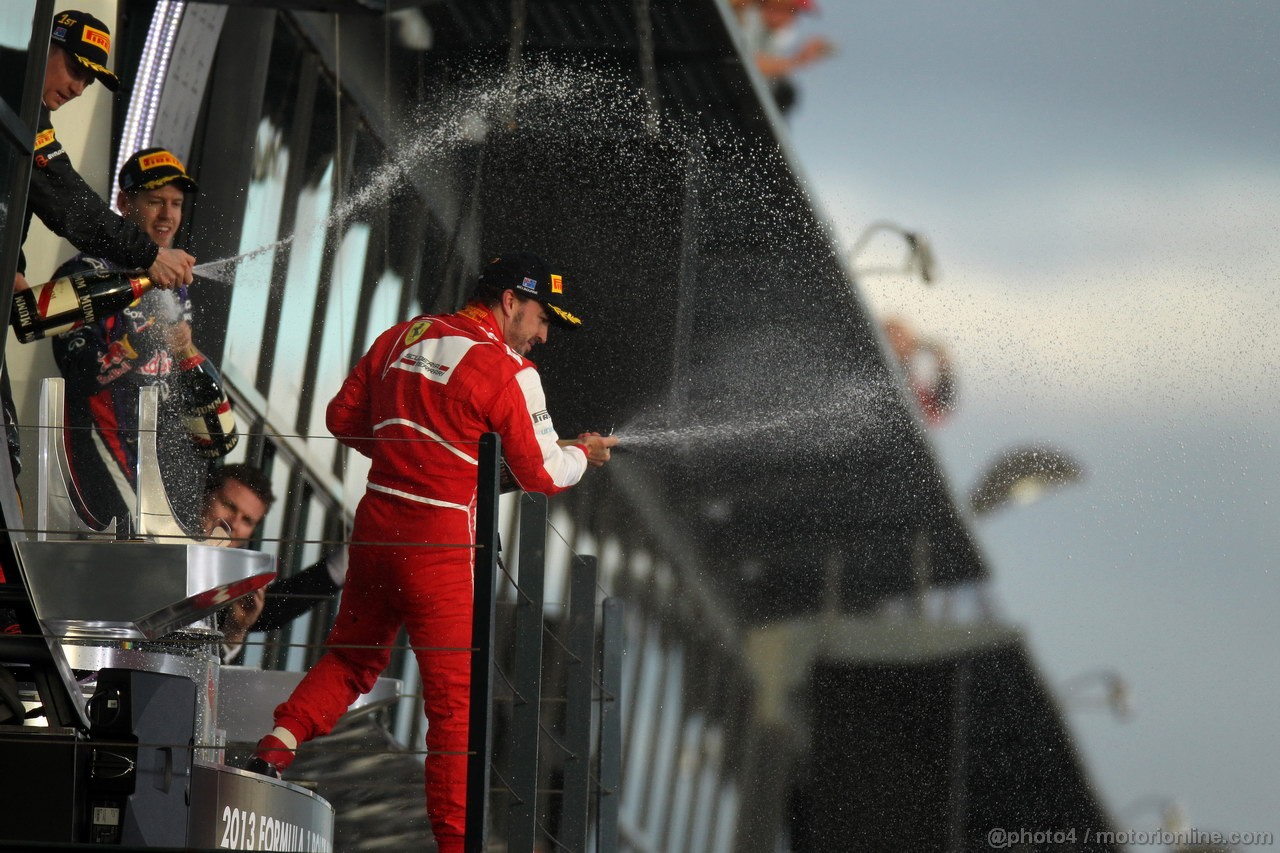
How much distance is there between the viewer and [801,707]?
6551 mm

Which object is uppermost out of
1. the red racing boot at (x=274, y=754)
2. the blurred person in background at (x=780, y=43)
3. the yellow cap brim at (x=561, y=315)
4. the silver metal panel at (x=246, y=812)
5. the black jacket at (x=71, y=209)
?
the blurred person in background at (x=780, y=43)

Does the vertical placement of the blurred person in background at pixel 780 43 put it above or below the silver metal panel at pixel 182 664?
above

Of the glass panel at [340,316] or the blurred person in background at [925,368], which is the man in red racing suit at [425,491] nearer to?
the glass panel at [340,316]

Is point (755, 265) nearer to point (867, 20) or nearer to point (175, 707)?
point (867, 20)

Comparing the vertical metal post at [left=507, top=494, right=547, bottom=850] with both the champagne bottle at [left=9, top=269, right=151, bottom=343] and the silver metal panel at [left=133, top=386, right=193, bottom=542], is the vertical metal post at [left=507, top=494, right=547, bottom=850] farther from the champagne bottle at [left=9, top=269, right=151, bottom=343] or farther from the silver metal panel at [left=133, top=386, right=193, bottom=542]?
the champagne bottle at [left=9, top=269, right=151, bottom=343]

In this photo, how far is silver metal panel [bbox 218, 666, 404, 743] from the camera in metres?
4.35

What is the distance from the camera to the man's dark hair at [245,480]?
532cm

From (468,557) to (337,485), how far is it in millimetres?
2965

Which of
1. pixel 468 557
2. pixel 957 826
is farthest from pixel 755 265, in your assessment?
pixel 468 557

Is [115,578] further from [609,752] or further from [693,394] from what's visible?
[693,394]

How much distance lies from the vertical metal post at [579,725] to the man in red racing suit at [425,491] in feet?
0.91

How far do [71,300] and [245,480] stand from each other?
4.31 ft

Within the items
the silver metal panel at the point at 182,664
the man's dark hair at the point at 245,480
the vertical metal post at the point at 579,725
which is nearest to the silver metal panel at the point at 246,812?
the silver metal panel at the point at 182,664

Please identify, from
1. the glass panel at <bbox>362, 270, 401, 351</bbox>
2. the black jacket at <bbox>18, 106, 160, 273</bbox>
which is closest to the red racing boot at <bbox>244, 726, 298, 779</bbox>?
the black jacket at <bbox>18, 106, 160, 273</bbox>
